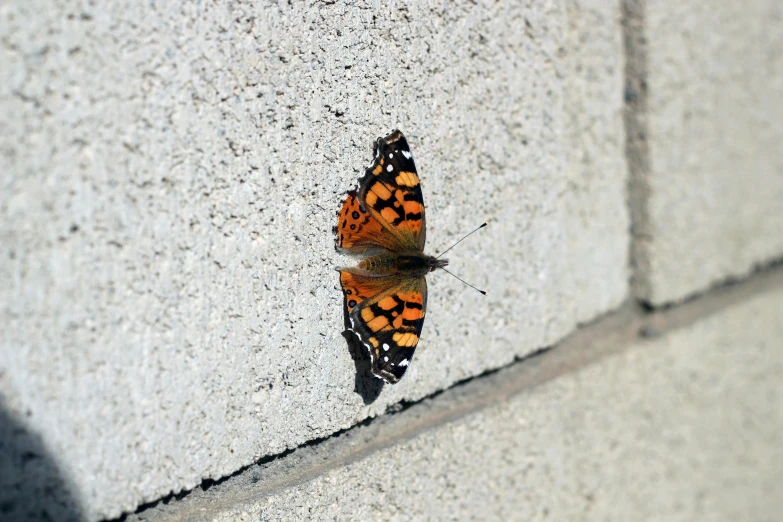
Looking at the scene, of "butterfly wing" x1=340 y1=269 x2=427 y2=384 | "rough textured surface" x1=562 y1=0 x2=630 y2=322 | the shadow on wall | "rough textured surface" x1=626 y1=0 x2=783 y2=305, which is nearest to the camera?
the shadow on wall

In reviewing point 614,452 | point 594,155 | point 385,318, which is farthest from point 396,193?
point 614,452

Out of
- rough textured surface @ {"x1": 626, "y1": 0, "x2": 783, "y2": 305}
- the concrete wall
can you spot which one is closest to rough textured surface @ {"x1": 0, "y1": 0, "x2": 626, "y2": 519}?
the concrete wall

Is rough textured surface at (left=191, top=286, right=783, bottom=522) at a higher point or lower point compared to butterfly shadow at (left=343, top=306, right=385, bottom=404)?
lower

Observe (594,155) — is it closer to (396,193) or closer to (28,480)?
(396,193)

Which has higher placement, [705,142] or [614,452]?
[705,142]

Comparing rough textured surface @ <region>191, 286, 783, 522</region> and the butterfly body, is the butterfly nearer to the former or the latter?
the butterfly body

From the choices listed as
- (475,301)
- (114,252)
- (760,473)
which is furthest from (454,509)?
(760,473)

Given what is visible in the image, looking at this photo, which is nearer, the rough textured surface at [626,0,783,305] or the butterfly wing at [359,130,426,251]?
the butterfly wing at [359,130,426,251]

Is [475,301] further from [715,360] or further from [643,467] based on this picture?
[715,360]
